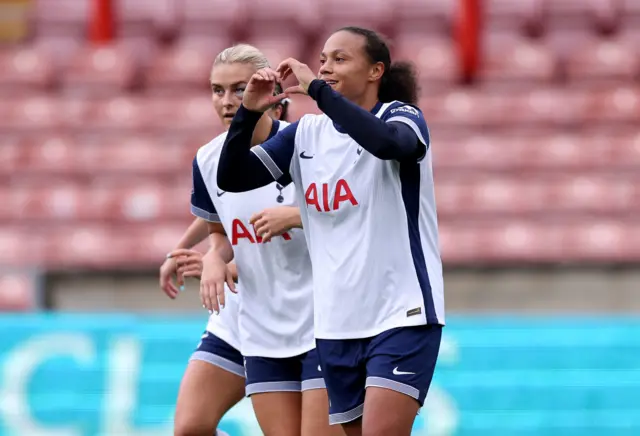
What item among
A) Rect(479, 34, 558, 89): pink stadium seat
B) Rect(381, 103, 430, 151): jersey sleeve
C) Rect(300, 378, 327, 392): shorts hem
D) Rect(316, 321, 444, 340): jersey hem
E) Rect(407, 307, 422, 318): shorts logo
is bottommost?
Rect(300, 378, 327, 392): shorts hem

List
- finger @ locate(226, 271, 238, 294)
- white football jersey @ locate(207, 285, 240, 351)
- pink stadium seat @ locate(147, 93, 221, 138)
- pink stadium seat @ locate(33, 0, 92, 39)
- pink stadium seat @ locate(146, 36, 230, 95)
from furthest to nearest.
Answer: pink stadium seat @ locate(33, 0, 92, 39), pink stadium seat @ locate(146, 36, 230, 95), pink stadium seat @ locate(147, 93, 221, 138), white football jersey @ locate(207, 285, 240, 351), finger @ locate(226, 271, 238, 294)

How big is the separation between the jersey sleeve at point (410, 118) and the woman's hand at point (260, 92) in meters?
0.36

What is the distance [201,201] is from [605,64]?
26.6 feet

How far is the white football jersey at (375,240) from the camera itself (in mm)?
3707

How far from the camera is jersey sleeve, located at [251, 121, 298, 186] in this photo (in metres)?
3.94

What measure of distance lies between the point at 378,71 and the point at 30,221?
676 cm

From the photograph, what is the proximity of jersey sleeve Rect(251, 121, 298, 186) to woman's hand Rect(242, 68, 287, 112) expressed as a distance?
212 mm

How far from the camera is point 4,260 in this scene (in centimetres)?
944

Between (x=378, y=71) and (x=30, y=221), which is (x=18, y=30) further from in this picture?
(x=378, y=71)

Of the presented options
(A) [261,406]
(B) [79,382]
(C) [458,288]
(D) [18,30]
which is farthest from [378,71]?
(D) [18,30]

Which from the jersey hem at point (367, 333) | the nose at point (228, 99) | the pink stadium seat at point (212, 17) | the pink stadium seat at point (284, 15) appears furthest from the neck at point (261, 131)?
the pink stadium seat at point (212, 17)

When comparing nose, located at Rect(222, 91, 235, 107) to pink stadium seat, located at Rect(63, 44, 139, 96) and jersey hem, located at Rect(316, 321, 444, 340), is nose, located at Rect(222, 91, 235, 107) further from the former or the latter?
pink stadium seat, located at Rect(63, 44, 139, 96)

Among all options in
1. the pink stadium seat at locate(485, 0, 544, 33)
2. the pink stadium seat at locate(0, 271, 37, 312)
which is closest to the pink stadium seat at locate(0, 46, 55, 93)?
the pink stadium seat at locate(0, 271, 37, 312)

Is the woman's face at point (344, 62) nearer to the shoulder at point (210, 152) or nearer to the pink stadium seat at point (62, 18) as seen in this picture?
the shoulder at point (210, 152)
